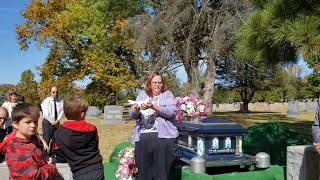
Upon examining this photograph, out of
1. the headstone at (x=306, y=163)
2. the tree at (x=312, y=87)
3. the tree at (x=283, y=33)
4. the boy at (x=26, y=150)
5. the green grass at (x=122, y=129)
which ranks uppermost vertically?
the tree at (x=312, y=87)

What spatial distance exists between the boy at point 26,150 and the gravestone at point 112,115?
64.6ft

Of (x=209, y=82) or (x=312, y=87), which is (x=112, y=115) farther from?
(x=312, y=87)

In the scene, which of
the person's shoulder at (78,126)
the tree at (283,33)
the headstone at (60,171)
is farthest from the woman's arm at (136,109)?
the tree at (283,33)

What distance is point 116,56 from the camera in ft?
97.3

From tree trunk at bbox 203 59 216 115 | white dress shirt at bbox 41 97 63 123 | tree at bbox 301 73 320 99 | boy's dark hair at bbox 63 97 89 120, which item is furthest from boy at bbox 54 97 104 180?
tree at bbox 301 73 320 99

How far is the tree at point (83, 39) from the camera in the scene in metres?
27.5

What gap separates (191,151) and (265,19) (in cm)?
242

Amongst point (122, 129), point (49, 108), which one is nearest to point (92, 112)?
point (122, 129)

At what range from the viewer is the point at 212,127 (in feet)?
18.6

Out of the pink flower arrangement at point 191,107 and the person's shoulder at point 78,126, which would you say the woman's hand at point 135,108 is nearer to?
the person's shoulder at point 78,126

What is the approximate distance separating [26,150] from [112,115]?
2005 cm

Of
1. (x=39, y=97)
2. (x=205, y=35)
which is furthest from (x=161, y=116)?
(x=39, y=97)

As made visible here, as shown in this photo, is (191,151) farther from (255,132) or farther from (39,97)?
(39,97)

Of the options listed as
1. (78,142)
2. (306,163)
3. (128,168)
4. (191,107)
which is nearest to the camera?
(78,142)
